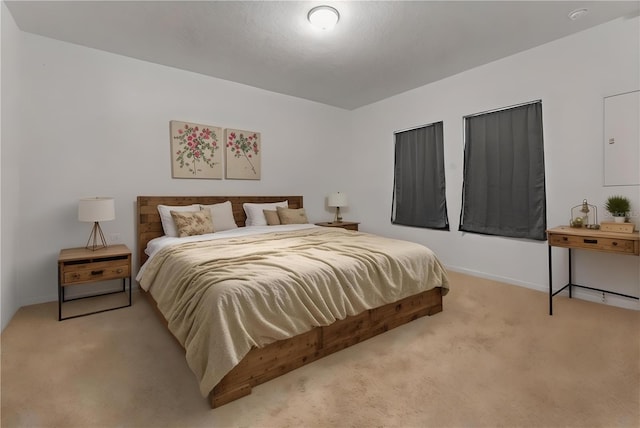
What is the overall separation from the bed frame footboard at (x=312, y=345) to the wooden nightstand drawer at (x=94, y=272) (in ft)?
6.00

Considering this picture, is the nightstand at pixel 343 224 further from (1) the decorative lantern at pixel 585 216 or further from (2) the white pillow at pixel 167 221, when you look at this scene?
(1) the decorative lantern at pixel 585 216

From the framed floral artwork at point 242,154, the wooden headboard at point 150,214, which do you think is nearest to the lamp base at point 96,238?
the wooden headboard at point 150,214

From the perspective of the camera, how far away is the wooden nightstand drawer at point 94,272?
102 inches

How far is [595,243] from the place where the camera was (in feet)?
8.04

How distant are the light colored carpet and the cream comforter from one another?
27cm

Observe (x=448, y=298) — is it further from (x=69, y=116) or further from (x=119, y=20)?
(x=69, y=116)

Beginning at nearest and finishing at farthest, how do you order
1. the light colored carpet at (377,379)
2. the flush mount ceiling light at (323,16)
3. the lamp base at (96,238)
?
the light colored carpet at (377,379) < the flush mount ceiling light at (323,16) < the lamp base at (96,238)

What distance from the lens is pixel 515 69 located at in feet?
10.9

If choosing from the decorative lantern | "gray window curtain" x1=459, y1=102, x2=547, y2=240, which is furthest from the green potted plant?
"gray window curtain" x1=459, y1=102, x2=547, y2=240

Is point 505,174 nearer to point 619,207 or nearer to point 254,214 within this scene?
point 619,207

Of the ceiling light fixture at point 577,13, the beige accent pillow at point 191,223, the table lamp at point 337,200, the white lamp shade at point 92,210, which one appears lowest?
the beige accent pillow at point 191,223

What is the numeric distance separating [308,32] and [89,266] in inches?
114

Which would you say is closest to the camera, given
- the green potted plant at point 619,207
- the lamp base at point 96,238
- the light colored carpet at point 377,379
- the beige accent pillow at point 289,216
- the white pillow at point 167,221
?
the light colored carpet at point 377,379

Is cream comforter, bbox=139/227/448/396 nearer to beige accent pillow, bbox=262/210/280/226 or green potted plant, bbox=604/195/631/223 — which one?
beige accent pillow, bbox=262/210/280/226
